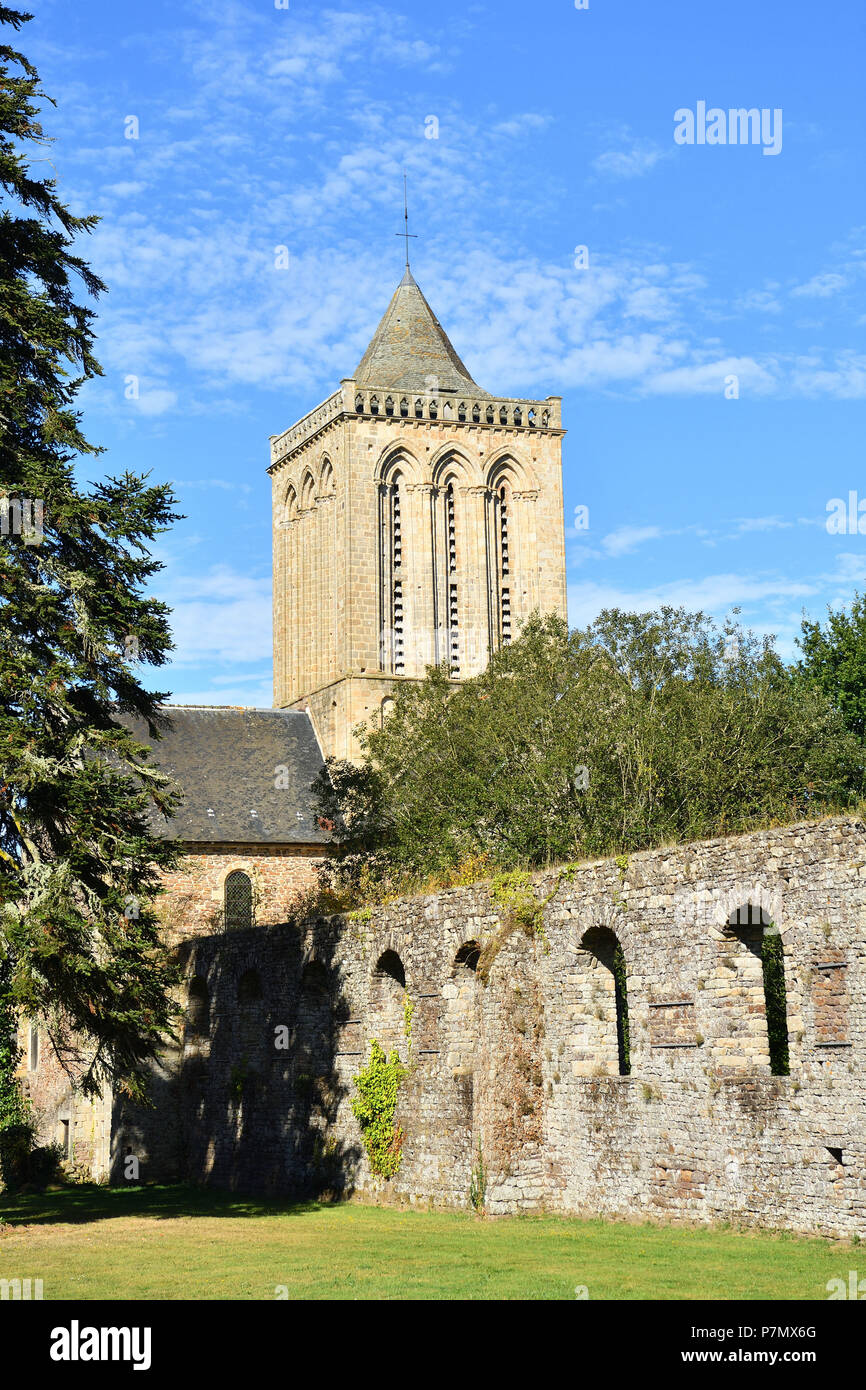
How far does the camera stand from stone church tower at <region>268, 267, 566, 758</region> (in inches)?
2016

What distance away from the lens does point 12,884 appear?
53.0 feet

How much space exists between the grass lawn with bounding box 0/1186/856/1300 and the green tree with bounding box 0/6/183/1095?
218cm

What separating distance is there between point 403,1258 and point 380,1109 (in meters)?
7.05

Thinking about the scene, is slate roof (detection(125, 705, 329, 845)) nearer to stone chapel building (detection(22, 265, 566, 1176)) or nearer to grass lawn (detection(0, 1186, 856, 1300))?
stone chapel building (detection(22, 265, 566, 1176))

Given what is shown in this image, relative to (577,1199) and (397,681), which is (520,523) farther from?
(577,1199)

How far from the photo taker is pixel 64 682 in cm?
1689

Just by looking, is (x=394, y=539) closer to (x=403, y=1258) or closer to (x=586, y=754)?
(x=586, y=754)

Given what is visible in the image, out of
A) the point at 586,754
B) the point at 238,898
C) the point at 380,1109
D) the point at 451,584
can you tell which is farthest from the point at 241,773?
the point at 380,1109

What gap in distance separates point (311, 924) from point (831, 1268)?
12.9 m

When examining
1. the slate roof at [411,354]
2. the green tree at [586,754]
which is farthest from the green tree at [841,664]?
the slate roof at [411,354]

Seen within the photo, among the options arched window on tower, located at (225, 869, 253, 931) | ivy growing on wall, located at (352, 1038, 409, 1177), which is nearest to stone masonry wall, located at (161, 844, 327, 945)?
arched window on tower, located at (225, 869, 253, 931)
